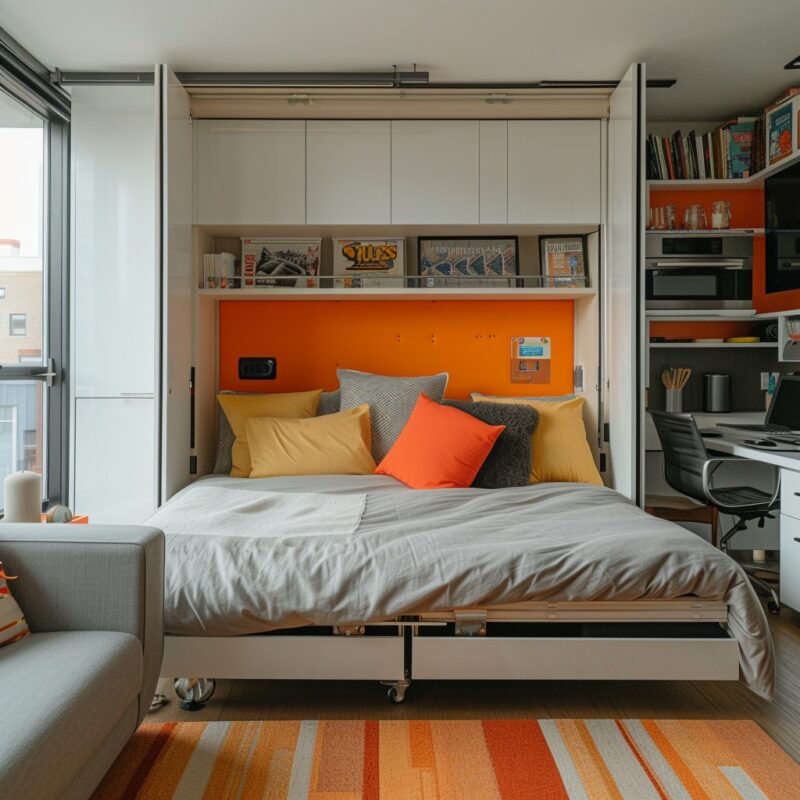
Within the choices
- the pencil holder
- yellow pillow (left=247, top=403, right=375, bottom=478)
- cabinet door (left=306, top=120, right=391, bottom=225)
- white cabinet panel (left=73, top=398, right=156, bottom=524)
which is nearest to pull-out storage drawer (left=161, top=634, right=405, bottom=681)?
yellow pillow (left=247, top=403, right=375, bottom=478)

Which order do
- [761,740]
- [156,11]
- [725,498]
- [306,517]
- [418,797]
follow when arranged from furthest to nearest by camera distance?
1. [725,498]
2. [156,11]
3. [306,517]
4. [761,740]
5. [418,797]

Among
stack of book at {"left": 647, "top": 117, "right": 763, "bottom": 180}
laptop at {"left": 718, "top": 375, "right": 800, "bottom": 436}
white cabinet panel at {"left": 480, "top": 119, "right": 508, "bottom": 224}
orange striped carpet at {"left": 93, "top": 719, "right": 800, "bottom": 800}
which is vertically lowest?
orange striped carpet at {"left": 93, "top": 719, "right": 800, "bottom": 800}

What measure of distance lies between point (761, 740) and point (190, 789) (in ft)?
5.28

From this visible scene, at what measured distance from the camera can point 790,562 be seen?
308 cm

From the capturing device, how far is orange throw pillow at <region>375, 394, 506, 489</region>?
3.24 meters

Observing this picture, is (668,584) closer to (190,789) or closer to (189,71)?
(190,789)

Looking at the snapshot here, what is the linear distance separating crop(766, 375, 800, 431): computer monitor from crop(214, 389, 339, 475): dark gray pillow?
7.50 feet

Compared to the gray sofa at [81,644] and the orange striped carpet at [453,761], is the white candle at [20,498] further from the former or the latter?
the orange striped carpet at [453,761]

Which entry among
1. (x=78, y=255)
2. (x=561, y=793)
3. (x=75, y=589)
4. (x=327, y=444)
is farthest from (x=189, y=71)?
(x=561, y=793)

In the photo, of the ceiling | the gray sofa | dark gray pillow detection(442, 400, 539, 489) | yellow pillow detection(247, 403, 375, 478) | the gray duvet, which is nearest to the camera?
the gray sofa

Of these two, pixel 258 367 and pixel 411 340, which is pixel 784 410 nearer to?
pixel 411 340

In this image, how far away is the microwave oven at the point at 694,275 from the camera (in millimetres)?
3982

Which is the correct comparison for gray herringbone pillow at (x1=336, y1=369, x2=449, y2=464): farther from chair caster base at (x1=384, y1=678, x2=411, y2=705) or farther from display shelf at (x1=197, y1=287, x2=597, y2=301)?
chair caster base at (x1=384, y1=678, x2=411, y2=705)

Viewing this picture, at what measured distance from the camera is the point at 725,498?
3467 millimetres
